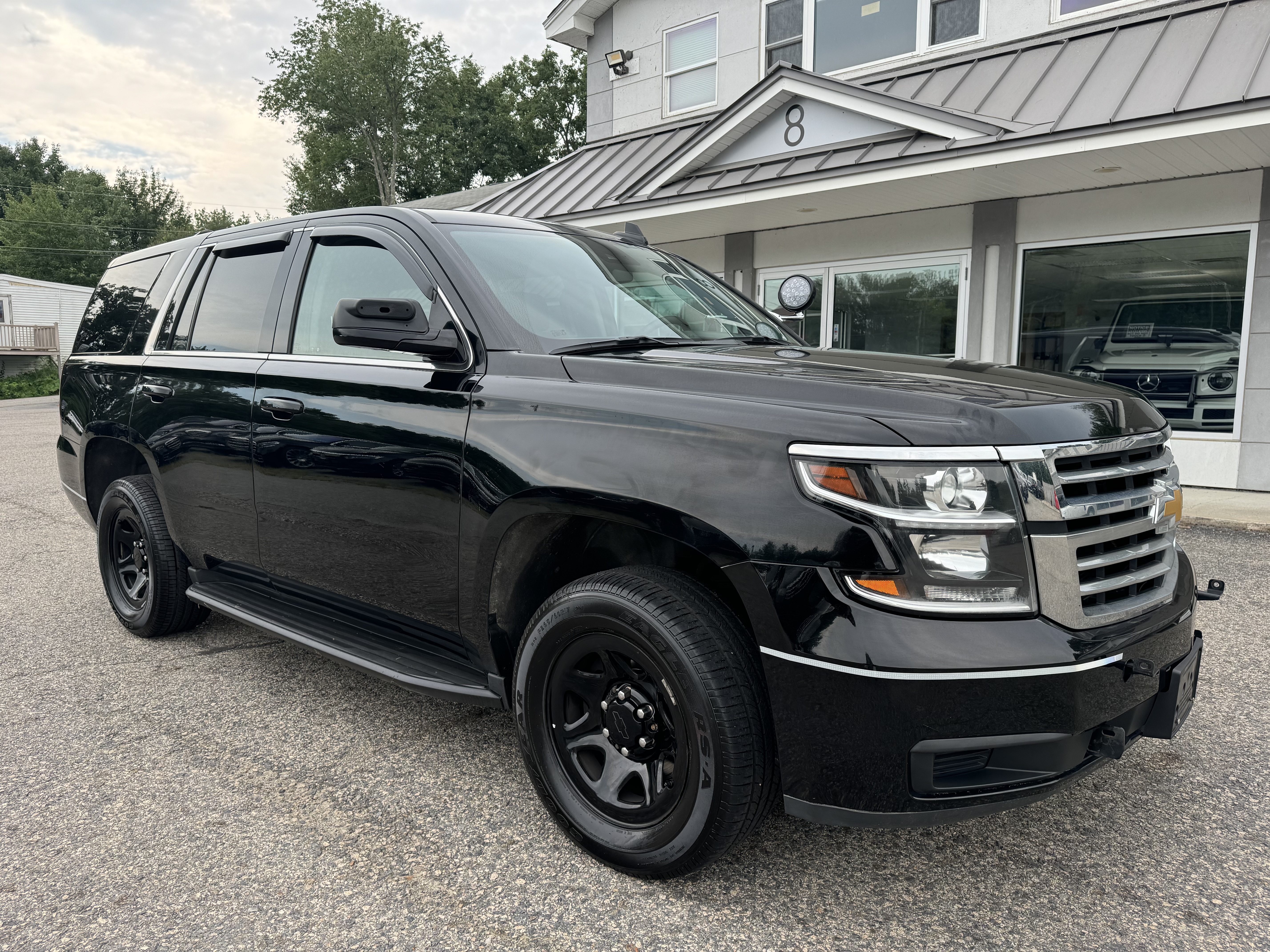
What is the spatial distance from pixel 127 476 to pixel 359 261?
2.13 metres

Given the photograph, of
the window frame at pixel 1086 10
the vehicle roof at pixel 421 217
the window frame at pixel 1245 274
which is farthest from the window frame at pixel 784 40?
the vehicle roof at pixel 421 217

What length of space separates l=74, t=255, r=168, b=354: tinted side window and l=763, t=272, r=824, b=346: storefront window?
776 centimetres

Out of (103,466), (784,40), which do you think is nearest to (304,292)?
(103,466)

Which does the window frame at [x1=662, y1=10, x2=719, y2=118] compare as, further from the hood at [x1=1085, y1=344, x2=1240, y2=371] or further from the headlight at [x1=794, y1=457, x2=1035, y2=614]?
the headlight at [x1=794, y1=457, x2=1035, y2=614]

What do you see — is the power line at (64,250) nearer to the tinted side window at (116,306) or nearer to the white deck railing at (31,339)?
the white deck railing at (31,339)

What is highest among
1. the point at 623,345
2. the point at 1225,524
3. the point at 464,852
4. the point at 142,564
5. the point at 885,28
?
the point at 885,28

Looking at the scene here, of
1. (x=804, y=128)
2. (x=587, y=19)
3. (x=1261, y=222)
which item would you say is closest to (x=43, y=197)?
(x=587, y=19)

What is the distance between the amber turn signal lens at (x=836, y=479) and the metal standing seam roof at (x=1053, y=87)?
677 cm

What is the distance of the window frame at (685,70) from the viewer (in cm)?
1302

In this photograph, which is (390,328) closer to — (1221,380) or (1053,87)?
(1053,87)

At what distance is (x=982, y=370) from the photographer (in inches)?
106

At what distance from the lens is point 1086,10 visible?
9.61 metres

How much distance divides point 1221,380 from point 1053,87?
3309mm

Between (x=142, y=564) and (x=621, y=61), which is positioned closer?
(x=142, y=564)
